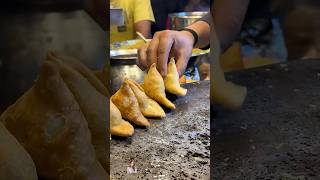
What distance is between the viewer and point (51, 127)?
22.4 inches

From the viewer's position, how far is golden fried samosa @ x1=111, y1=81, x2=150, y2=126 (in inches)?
36.6

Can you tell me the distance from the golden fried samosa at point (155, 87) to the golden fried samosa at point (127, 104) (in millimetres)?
87

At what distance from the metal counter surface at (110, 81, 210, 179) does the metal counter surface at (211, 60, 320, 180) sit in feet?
0.27

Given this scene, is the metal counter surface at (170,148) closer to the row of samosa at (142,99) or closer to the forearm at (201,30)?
the row of samosa at (142,99)

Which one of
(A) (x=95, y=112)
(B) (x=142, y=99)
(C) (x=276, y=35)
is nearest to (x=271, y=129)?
(C) (x=276, y=35)

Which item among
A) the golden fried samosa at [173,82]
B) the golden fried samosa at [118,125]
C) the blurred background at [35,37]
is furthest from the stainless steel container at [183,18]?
the blurred background at [35,37]

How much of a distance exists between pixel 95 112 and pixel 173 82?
0.50 m

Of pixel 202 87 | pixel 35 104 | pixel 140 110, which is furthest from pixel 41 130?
pixel 202 87

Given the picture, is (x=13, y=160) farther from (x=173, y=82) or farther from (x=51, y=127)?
(x=173, y=82)

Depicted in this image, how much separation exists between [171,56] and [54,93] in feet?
1.64

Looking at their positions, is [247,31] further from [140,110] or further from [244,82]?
[140,110]

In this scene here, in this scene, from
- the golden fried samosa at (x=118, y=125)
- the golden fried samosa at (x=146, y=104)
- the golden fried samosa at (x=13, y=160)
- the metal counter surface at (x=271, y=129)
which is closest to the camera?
the golden fried samosa at (x=13, y=160)

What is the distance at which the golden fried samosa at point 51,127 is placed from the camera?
0.56 m

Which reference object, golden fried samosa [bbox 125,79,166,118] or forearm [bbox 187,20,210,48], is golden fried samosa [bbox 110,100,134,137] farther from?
forearm [bbox 187,20,210,48]
